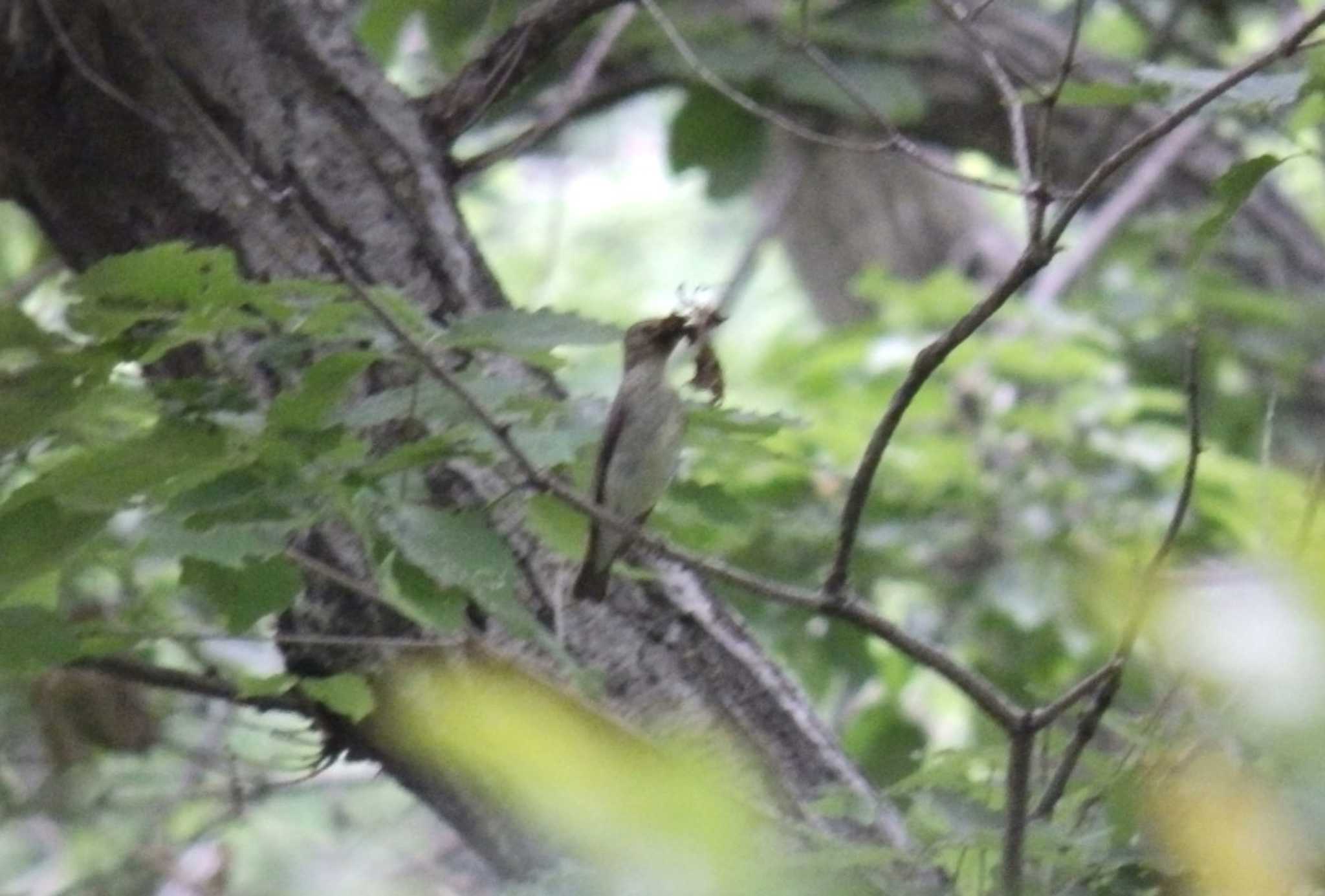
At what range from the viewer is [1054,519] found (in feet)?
9.47

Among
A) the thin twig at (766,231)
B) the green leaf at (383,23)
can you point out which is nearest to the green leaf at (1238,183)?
the green leaf at (383,23)

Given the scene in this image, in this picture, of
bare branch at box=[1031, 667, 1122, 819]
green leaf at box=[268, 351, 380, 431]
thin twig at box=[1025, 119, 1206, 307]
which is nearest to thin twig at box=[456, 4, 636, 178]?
green leaf at box=[268, 351, 380, 431]

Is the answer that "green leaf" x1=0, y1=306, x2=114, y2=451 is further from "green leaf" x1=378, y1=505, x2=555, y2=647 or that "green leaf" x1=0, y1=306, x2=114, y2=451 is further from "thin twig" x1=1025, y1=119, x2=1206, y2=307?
"thin twig" x1=1025, y1=119, x2=1206, y2=307

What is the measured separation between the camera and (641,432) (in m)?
1.37

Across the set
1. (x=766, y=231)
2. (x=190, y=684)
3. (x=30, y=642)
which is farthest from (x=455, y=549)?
(x=766, y=231)

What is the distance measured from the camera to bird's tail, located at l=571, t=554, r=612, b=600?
147 centimetres

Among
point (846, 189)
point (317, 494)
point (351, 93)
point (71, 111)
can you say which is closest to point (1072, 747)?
point (317, 494)

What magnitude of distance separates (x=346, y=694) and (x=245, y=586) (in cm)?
22

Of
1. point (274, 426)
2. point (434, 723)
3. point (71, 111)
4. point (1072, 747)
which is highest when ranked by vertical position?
point (71, 111)

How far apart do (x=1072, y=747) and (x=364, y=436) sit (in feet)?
1.93

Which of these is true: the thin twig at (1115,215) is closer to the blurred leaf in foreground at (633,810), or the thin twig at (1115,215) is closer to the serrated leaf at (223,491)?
the serrated leaf at (223,491)

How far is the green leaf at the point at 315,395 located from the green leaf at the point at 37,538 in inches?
5.9

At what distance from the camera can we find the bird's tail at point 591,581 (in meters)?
1.47

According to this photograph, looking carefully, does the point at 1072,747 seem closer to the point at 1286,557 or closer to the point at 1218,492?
the point at 1286,557
